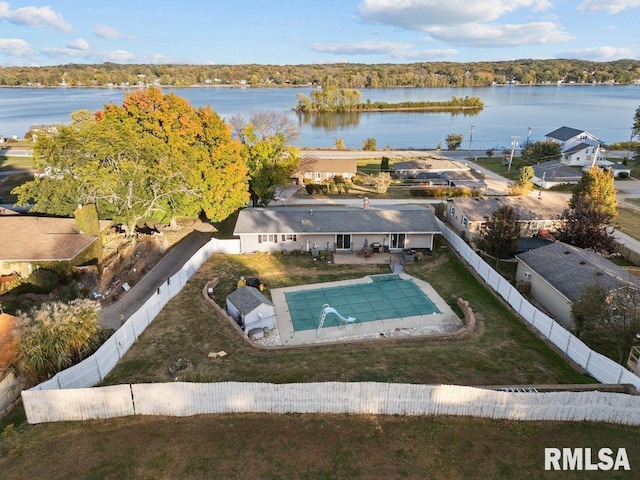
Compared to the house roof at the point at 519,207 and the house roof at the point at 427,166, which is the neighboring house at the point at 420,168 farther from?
the house roof at the point at 519,207

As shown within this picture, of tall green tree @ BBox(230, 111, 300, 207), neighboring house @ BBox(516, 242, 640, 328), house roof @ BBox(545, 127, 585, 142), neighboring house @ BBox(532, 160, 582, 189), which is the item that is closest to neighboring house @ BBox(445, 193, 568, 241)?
neighboring house @ BBox(516, 242, 640, 328)

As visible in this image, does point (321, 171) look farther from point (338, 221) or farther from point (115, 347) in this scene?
point (115, 347)

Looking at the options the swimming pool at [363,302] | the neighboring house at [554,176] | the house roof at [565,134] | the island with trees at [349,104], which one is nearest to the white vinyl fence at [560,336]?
the swimming pool at [363,302]

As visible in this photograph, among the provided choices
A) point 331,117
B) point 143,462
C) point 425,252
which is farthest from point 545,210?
point 331,117

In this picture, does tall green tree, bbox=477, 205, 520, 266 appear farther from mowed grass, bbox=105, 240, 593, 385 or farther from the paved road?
the paved road

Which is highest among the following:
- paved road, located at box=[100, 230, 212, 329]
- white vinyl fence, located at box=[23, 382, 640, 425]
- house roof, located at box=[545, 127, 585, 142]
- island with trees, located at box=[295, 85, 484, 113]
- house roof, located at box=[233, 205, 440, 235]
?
island with trees, located at box=[295, 85, 484, 113]

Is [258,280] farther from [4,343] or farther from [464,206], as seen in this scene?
[464,206]
